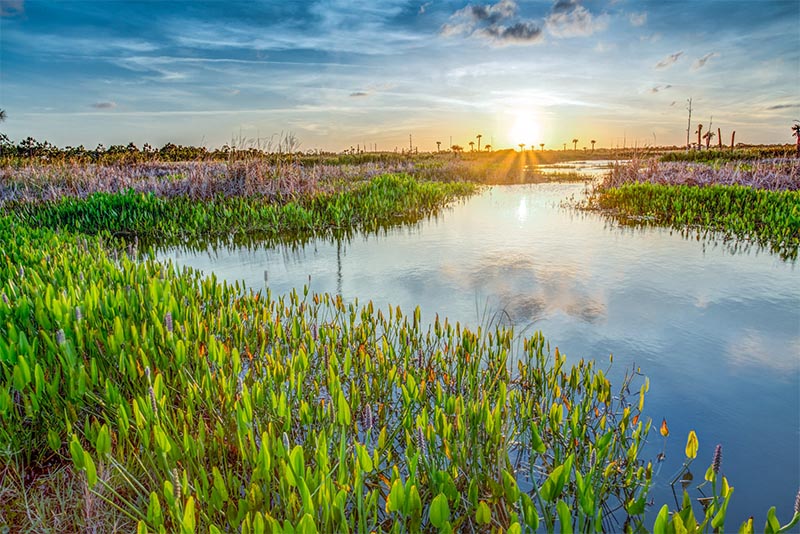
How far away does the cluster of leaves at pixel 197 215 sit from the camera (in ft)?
34.6

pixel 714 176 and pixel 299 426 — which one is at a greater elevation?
pixel 714 176

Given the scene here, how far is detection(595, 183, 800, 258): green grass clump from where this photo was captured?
8609 mm

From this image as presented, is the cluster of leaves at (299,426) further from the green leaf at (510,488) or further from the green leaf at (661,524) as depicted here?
the green leaf at (661,524)

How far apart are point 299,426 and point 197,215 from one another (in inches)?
348

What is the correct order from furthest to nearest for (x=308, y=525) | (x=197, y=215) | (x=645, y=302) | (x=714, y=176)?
1. (x=714, y=176)
2. (x=197, y=215)
3. (x=645, y=302)
4. (x=308, y=525)

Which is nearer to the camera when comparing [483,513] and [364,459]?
[483,513]

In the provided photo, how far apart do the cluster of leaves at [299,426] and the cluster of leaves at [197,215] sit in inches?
256

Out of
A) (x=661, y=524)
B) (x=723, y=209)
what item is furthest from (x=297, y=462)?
(x=723, y=209)

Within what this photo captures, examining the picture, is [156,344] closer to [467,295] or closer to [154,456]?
[154,456]

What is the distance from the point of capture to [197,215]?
1063 centimetres

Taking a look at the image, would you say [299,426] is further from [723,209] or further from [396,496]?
[723,209]

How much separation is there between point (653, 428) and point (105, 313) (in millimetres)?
4060

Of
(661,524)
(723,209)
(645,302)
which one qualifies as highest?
(723,209)

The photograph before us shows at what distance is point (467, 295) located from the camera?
5.71m
